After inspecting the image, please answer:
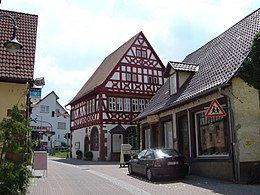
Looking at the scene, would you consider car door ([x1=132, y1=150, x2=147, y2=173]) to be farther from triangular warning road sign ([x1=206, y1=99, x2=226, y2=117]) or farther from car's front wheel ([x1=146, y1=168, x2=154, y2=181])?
triangular warning road sign ([x1=206, y1=99, x2=226, y2=117])

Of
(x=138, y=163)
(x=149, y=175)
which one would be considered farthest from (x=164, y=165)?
(x=138, y=163)

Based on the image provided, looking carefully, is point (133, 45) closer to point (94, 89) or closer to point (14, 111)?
point (94, 89)

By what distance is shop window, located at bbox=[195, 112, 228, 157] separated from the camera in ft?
45.8

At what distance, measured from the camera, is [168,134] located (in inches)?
774

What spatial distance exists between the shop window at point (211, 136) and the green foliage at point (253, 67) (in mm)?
2052


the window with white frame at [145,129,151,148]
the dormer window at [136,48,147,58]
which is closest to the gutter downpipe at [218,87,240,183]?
the window with white frame at [145,129,151,148]

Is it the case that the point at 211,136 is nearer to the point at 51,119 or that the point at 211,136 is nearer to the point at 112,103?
the point at 112,103

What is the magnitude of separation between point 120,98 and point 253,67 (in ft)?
72.4

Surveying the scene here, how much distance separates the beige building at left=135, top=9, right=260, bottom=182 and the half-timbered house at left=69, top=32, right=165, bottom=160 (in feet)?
35.0

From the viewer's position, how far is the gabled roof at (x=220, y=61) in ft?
46.1

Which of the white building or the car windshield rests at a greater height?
the white building

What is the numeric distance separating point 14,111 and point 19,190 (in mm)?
2133

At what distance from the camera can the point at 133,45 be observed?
34.6 metres

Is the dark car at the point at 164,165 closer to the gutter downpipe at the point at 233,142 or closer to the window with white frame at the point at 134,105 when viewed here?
the gutter downpipe at the point at 233,142
